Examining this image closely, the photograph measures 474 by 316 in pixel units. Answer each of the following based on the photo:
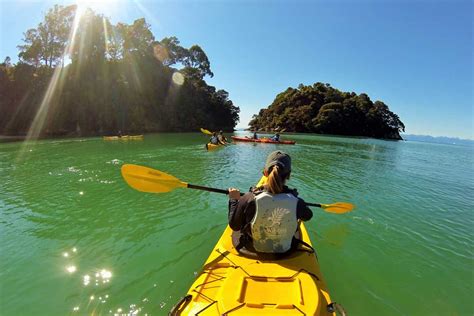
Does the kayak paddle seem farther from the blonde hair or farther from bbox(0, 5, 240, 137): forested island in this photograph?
bbox(0, 5, 240, 137): forested island

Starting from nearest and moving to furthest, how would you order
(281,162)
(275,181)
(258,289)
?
(258,289), (275,181), (281,162)

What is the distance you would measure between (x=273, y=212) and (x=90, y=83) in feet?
169

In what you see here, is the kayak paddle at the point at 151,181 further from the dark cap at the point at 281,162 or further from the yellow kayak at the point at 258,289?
the dark cap at the point at 281,162

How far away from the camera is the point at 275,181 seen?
3.11m

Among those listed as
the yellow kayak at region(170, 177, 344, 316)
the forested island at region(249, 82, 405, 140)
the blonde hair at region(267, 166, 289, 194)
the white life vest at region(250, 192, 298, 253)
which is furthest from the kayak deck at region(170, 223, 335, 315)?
the forested island at region(249, 82, 405, 140)

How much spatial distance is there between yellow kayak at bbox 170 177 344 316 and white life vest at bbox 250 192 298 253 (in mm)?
222

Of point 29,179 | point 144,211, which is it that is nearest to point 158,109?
point 29,179

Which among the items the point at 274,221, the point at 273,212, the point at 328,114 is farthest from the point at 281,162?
the point at 328,114

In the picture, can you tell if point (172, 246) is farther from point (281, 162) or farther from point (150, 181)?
point (281, 162)

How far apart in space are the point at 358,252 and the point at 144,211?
550 cm

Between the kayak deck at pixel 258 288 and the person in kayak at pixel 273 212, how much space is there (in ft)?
0.86

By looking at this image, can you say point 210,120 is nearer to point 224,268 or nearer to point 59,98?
point 59,98

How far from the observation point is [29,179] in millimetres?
11195

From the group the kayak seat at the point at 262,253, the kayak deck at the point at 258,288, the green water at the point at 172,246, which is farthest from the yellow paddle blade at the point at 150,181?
the kayak deck at the point at 258,288
